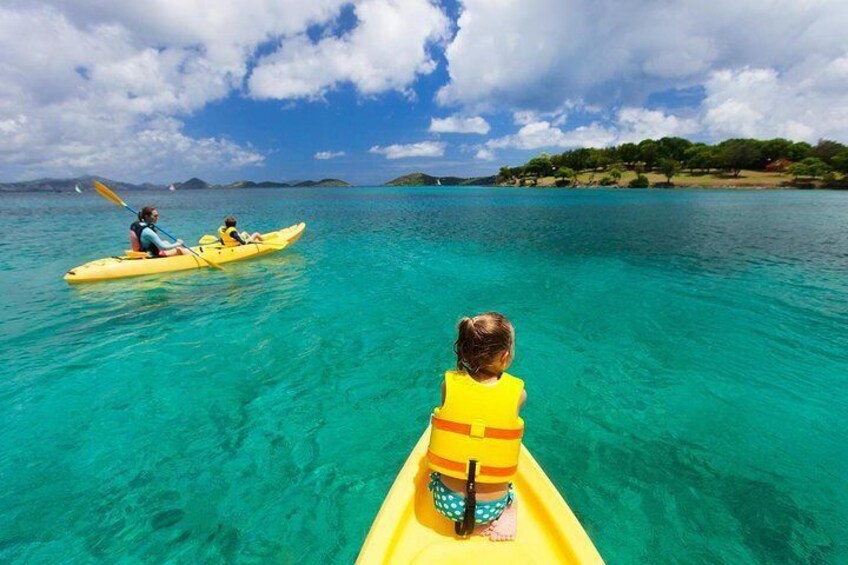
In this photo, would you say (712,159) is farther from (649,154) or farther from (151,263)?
(151,263)

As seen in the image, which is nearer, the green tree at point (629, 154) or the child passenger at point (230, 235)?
the child passenger at point (230, 235)

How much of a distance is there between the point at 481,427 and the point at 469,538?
1101mm

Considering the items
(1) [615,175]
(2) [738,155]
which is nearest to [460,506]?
(1) [615,175]

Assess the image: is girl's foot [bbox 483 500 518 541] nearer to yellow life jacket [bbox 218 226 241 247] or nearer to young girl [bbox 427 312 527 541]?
young girl [bbox 427 312 527 541]

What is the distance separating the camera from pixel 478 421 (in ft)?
10.4

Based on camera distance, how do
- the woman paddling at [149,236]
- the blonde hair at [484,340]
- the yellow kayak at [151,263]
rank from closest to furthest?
the blonde hair at [484,340], the yellow kayak at [151,263], the woman paddling at [149,236]

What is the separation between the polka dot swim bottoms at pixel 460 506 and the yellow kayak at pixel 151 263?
16.4 metres

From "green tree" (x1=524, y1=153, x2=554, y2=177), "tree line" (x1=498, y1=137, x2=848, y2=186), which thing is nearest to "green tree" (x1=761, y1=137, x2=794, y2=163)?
"tree line" (x1=498, y1=137, x2=848, y2=186)

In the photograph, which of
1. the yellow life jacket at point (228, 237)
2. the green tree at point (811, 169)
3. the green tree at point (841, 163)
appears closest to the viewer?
the yellow life jacket at point (228, 237)

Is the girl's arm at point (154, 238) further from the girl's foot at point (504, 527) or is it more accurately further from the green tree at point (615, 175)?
the green tree at point (615, 175)

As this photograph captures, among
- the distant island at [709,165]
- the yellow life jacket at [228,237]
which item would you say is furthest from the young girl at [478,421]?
the distant island at [709,165]

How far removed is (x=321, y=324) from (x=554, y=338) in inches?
258

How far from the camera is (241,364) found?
Result: 8539 millimetres

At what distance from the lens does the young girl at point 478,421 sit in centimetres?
311
